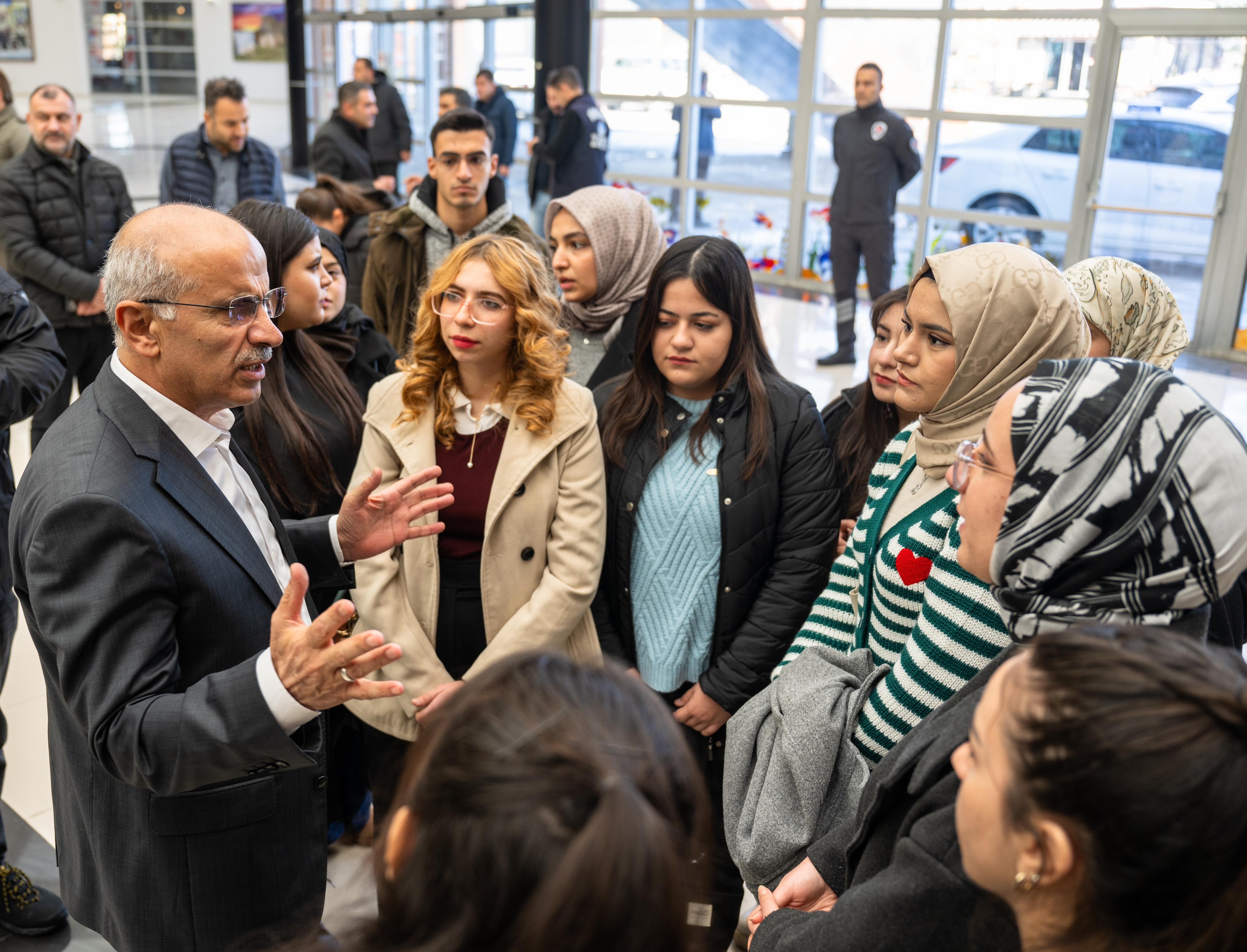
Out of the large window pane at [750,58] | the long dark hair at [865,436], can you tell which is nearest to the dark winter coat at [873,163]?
the large window pane at [750,58]

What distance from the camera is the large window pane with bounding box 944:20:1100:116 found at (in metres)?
8.13

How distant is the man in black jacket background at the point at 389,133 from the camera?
957 centimetres

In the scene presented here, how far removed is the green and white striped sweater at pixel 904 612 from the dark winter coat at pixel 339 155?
6383mm

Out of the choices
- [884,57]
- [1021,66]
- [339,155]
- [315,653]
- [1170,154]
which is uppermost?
[884,57]

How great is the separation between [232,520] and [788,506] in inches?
47.3

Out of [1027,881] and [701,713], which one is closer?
[1027,881]

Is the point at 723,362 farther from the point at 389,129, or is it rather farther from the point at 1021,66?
the point at 389,129

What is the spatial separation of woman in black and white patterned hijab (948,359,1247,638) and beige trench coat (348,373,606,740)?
Answer: 46.7 inches

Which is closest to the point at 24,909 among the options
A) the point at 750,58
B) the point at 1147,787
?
the point at 1147,787

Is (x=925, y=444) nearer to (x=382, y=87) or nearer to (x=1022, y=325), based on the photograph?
(x=1022, y=325)

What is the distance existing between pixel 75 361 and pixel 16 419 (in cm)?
269

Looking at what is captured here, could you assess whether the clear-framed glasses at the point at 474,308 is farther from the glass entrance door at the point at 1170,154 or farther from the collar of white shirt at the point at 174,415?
the glass entrance door at the point at 1170,154

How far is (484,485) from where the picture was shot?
88.1 inches

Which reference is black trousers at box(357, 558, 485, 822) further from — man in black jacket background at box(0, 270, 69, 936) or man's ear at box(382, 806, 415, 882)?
man's ear at box(382, 806, 415, 882)
